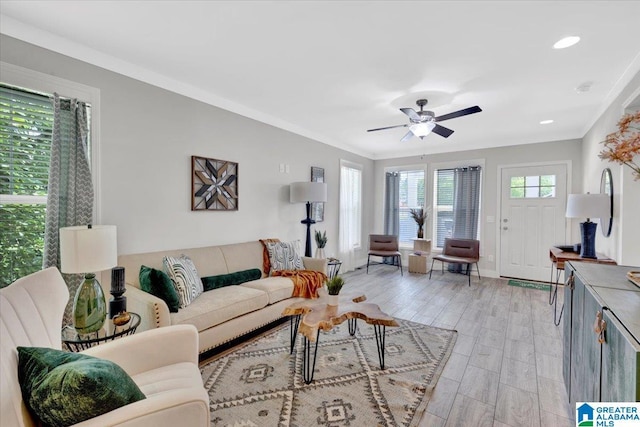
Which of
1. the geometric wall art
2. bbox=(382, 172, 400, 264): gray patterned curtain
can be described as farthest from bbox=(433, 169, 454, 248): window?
the geometric wall art

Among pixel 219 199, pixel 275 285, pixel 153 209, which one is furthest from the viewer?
pixel 219 199

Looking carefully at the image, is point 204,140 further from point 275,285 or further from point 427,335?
point 427,335

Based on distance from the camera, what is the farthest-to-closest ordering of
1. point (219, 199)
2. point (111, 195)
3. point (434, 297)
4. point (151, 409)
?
point (434, 297) → point (219, 199) → point (111, 195) → point (151, 409)

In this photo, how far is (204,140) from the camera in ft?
10.8

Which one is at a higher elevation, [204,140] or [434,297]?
[204,140]

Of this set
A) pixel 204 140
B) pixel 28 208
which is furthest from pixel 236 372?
pixel 204 140

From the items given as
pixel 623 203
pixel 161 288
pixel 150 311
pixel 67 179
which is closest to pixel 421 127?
pixel 623 203

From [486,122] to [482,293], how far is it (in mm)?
2515

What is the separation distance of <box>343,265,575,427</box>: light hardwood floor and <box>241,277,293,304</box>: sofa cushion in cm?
136

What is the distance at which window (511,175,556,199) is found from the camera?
16.5ft

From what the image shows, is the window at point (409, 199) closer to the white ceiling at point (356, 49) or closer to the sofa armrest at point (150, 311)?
the white ceiling at point (356, 49)

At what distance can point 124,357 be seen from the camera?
1473 mm

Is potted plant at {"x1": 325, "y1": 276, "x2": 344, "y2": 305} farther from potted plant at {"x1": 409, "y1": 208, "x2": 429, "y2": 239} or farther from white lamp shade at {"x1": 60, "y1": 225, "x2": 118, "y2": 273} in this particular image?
potted plant at {"x1": 409, "y1": 208, "x2": 429, "y2": 239}

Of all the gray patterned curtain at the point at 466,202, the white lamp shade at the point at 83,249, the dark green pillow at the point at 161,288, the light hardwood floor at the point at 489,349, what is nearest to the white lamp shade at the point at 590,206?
the light hardwood floor at the point at 489,349
